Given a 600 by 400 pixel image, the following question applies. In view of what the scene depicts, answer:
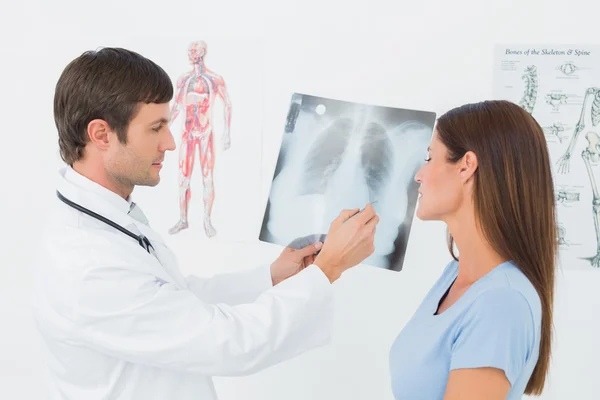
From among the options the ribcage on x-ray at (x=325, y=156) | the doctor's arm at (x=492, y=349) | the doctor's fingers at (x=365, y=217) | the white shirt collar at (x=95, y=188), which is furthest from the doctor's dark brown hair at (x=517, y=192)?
the white shirt collar at (x=95, y=188)

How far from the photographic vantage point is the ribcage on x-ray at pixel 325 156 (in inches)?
71.5

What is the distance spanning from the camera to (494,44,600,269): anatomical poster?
2.07 meters

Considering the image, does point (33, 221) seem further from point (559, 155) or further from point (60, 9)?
point (559, 155)

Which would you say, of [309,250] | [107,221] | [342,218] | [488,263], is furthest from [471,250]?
[107,221]

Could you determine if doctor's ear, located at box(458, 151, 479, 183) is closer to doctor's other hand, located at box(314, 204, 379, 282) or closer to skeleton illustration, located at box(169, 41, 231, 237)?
doctor's other hand, located at box(314, 204, 379, 282)

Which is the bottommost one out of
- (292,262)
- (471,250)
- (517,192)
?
(292,262)

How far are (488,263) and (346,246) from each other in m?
0.30

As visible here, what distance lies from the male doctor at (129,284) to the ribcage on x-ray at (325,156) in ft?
1.29

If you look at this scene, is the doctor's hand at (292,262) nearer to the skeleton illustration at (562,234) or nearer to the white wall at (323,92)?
the white wall at (323,92)

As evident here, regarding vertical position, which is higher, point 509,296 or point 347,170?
point 347,170

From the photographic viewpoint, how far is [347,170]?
70.9 inches

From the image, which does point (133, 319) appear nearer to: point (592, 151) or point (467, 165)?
point (467, 165)

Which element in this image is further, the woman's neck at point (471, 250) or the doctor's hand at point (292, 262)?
the doctor's hand at point (292, 262)

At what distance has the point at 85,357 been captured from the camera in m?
1.31
